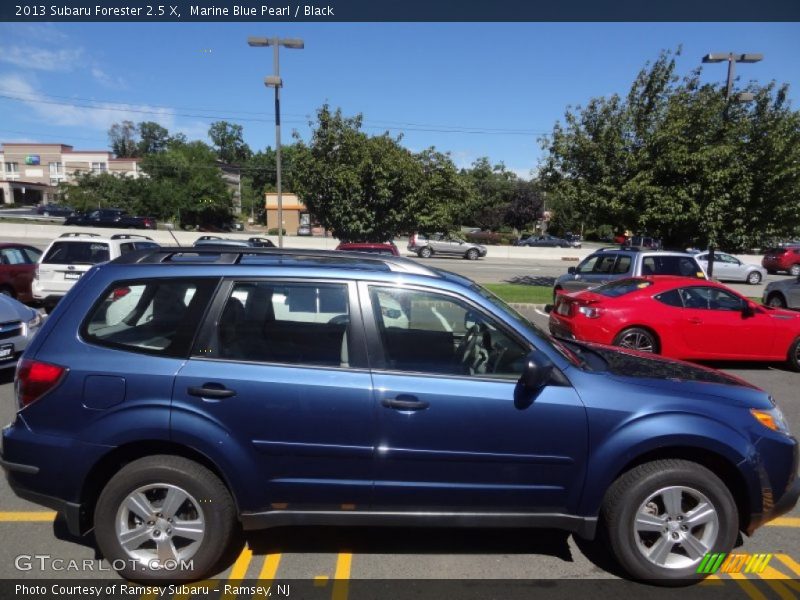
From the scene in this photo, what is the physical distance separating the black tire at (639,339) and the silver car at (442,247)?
2510 cm

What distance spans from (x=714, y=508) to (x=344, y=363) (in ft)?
7.23

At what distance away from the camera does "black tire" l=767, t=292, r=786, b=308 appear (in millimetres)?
13553

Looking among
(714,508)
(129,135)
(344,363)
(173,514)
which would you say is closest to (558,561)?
(714,508)

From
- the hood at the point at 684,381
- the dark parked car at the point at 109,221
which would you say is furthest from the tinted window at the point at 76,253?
the dark parked car at the point at 109,221

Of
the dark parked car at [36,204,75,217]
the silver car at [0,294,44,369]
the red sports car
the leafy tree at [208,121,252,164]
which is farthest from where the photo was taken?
the leafy tree at [208,121,252,164]

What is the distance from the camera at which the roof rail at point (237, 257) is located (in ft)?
10.5

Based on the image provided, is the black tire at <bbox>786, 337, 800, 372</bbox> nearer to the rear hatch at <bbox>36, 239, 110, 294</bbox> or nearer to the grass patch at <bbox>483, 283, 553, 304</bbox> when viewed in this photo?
the grass patch at <bbox>483, 283, 553, 304</bbox>

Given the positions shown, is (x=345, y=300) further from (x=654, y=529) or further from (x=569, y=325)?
(x=569, y=325)

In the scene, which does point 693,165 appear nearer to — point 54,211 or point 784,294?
point 784,294

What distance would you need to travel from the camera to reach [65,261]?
10734mm

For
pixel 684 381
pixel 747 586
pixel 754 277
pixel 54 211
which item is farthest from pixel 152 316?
pixel 54 211

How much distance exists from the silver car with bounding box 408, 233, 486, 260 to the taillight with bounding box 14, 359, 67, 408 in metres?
30.1

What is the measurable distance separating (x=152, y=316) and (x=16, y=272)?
33.7 feet

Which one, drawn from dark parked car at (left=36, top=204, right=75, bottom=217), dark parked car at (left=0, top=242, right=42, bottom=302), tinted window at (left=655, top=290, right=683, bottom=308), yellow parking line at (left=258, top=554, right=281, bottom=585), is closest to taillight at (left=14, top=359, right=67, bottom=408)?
yellow parking line at (left=258, top=554, right=281, bottom=585)
